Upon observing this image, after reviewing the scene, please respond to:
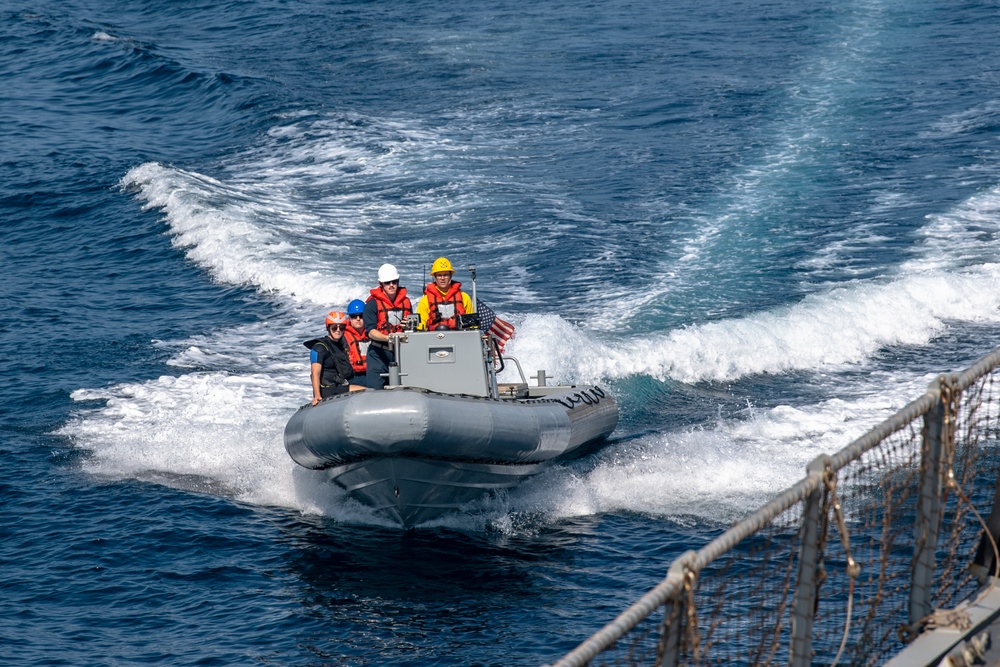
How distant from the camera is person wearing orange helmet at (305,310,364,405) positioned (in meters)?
11.5

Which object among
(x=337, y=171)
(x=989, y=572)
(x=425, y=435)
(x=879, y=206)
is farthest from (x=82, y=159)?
(x=989, y=572)

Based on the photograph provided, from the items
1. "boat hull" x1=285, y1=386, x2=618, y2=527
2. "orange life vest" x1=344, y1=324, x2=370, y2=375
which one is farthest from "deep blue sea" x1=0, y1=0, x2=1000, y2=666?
"orange life vest" x1=344, y1=324, x2=370, y2=375

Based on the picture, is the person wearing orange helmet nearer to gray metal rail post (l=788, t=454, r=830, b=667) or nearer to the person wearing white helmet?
the person wearing white helmet

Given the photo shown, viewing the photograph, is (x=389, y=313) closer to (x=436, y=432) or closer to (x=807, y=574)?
(x=436, y=432)

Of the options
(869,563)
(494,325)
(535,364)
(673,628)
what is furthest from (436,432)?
(673,628)

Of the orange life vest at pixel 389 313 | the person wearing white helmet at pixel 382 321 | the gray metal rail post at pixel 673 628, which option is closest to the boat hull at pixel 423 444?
the person wearing white helmet at pixel 382 321

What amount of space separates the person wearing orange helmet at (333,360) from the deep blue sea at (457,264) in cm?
88

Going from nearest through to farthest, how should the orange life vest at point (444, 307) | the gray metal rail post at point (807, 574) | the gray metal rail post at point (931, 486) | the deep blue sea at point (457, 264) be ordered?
1. the gray metal rail post at point (807, 574)
2. the gray metal rail post at point (931, 486)
3. the deep blue sea at point (457, 264)
4. the orange life vest at point (444, 307)

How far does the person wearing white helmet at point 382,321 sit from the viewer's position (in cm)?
1148

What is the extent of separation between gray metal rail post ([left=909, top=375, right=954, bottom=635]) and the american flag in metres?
7.24

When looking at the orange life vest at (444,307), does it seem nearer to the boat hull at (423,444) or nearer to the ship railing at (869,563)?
the boat hull at (423,444)

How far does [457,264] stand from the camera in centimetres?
1805

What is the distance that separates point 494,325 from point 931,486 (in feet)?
25.3

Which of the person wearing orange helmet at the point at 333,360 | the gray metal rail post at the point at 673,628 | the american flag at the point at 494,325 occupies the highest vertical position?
the american flag at the point at 494,325
